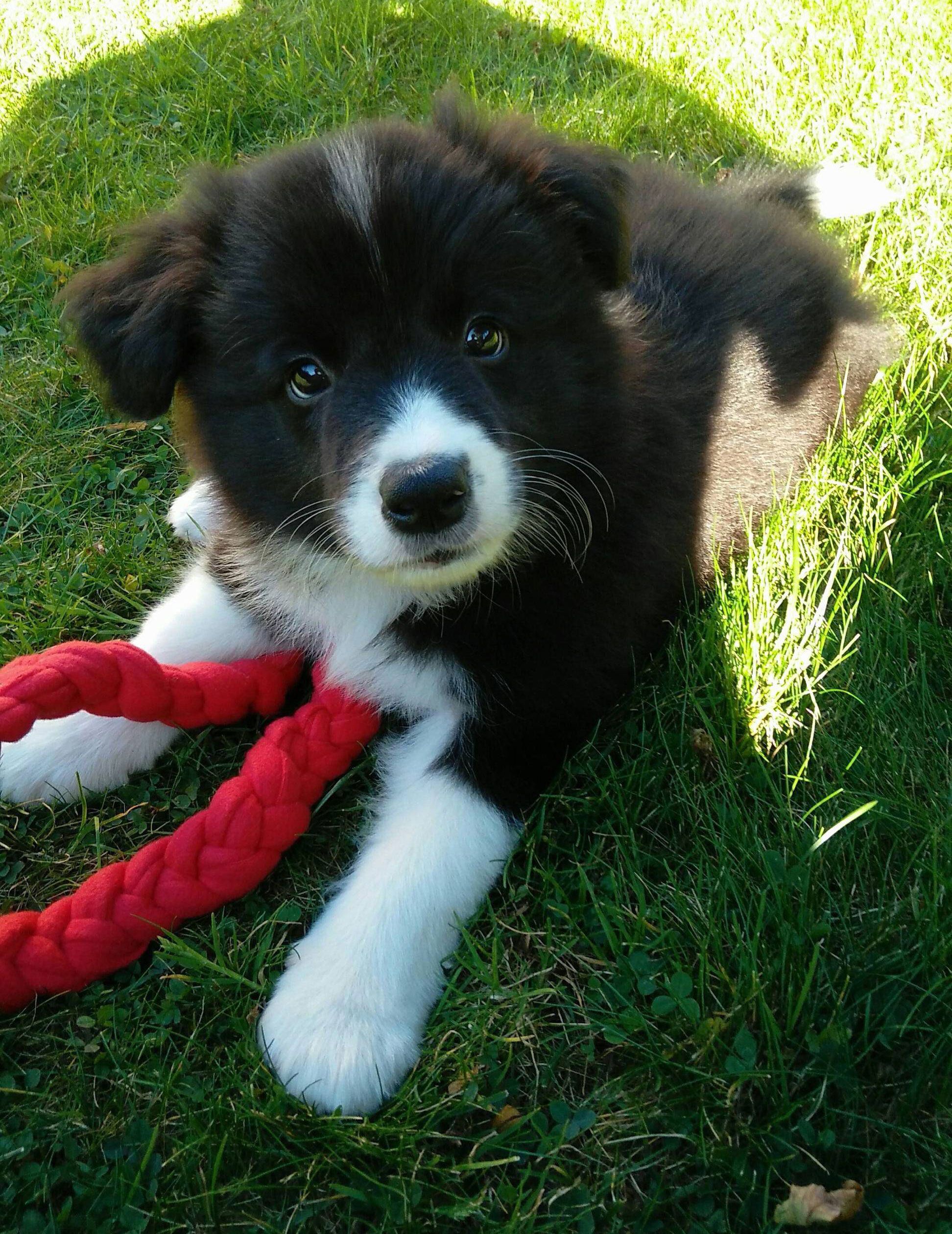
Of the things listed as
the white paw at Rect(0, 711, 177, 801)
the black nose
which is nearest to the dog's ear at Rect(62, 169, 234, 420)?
the black nose

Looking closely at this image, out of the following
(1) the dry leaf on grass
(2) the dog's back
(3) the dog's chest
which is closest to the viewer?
(1) the dry leaf on grass

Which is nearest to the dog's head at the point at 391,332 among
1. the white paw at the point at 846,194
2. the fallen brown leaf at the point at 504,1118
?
the fallen brown leaf at the point at 504,1118

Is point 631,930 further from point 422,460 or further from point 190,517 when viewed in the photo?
point 190,517

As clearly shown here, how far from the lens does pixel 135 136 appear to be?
4336 millimetres

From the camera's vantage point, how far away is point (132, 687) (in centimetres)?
212

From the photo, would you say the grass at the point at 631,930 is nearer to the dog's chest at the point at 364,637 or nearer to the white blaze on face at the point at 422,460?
the dog's chest at the point at 364,637

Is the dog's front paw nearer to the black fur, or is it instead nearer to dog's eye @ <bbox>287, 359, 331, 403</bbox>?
the black fur

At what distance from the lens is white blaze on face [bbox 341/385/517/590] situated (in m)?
1.85

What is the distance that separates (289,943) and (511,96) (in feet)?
12.1

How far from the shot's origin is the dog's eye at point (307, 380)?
79.5 inches

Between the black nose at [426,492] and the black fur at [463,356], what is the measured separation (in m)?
0.13

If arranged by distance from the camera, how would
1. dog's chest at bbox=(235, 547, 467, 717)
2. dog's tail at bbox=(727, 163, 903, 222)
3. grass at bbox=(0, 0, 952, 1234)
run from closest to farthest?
grass at bbox=(0, 0, 952, 1234), dog's chest at bbox=(235, 547, 467, 717), dog's tail at bbox=(727, 163, 903, 222)

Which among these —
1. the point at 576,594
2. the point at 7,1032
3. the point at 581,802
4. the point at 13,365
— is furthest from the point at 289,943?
the point at 13,365

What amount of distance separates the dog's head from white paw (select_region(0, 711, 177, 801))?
57cm
